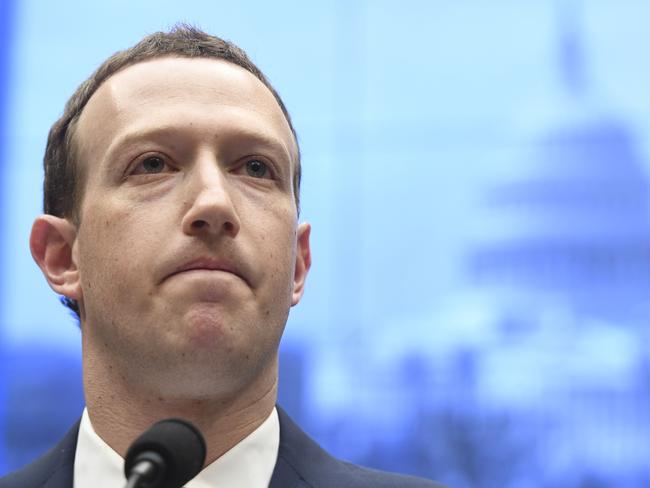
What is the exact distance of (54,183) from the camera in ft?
6.03

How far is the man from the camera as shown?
1.49 m

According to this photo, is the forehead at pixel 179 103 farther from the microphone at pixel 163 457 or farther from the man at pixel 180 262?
the microphone at pixel 163 457

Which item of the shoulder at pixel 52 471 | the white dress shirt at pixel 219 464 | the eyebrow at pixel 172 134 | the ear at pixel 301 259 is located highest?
the eyebrow at pixel 172 134

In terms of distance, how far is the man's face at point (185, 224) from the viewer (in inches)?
58.5

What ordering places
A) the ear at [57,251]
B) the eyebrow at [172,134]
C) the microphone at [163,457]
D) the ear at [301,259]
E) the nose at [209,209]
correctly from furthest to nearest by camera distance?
the ear at [301,259] → the ear at [57,251] → the eyebrow at [172,134] → the nose at [209,209] → the microphone at [163,457]

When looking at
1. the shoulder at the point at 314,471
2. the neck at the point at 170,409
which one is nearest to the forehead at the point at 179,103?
the neck at the point at 170,409

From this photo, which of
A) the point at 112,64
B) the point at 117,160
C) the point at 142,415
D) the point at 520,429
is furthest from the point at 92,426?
the point at 520,429

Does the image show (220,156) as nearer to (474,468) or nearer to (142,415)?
(142,415)

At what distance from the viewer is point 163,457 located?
3.96ft

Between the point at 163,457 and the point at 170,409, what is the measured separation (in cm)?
38

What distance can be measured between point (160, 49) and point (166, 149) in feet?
0.91

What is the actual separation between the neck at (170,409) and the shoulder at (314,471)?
A: 0.24 ft

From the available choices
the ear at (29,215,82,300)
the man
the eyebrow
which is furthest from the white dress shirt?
the eyebrow

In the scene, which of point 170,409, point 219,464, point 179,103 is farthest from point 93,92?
point 219,464
